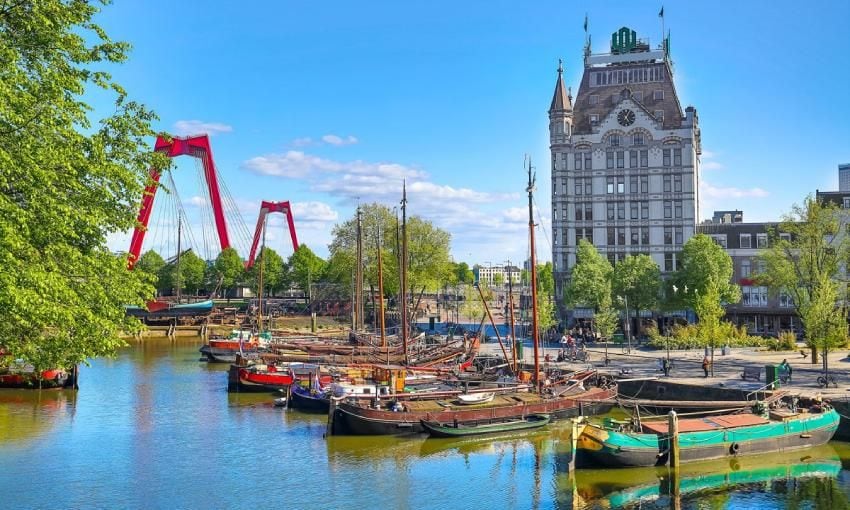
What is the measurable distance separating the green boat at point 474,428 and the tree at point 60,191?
1751 centimetres

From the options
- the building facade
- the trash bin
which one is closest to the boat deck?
the trash bin

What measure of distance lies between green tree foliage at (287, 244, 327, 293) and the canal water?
90.0m

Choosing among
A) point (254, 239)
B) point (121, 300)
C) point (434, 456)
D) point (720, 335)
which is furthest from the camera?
point (254, 239)

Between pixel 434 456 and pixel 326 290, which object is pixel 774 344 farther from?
pixel 326 290

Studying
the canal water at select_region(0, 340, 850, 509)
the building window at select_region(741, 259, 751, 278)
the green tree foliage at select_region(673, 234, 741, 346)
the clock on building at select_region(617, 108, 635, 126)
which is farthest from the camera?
the clock on building at select_region(617, 108, 635, 126)

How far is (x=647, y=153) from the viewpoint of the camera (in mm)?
83000

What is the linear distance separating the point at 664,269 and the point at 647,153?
12.5m

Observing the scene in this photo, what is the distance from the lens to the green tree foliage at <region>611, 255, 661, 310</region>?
72438mm

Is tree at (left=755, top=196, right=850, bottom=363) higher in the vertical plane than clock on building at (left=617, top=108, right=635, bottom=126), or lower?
lower

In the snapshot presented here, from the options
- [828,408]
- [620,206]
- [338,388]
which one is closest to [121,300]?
[338,388]

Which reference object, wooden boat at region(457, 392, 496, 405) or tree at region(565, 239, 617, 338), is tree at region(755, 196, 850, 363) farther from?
wooden boat at region(457, 392, 496, 405)

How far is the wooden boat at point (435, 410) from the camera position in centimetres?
3594

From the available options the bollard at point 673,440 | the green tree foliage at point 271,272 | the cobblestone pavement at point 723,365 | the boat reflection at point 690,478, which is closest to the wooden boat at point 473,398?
the boat reflection at point 690,478

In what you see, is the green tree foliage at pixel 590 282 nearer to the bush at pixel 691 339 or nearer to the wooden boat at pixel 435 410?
the bush at pixel 691 339
